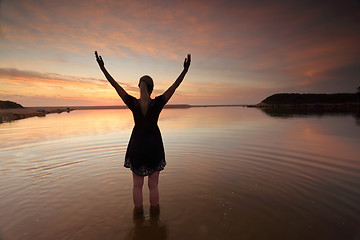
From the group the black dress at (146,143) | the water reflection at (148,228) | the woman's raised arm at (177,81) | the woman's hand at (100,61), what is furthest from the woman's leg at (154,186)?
the woman's hand at (100,61)

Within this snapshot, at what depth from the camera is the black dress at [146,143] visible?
3658 mm

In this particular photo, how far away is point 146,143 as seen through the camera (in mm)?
3736

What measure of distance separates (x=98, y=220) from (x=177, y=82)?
136 inches

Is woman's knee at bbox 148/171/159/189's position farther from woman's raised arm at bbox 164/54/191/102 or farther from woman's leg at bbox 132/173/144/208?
woman's raised arm at bbox 164/54/191/102

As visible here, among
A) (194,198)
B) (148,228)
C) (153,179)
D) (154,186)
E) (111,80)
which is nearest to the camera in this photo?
(111,80)

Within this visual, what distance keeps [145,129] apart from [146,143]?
0.29m

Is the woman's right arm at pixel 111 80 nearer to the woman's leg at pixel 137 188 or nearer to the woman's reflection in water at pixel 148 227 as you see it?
the woman's leg at pixel 137 188

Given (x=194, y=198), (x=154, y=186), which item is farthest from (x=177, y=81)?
(x=194, y=198)

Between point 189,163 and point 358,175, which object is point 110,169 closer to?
point 189,163

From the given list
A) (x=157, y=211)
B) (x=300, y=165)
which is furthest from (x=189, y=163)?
(x=300, y=165)

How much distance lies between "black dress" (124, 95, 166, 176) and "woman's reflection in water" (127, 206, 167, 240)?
1079 millimetres

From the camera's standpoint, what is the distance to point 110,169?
Result: 7.32 meters

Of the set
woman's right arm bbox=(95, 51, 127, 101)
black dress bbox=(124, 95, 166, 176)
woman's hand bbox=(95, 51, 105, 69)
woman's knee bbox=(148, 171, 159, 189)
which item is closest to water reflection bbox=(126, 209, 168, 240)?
woman's knee bbox=(148, 171, 159, 189)

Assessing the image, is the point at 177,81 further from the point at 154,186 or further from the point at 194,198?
the point at 194,198
